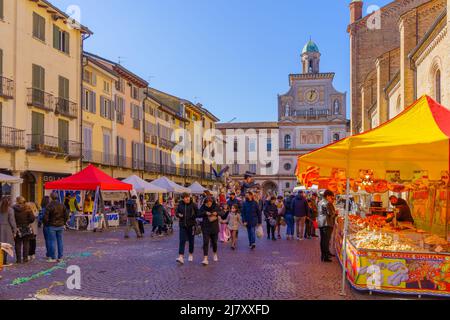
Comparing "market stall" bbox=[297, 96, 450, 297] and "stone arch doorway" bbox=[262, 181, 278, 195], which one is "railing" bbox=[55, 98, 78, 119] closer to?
"market stall" bbox=[297, 96, 450, 297]

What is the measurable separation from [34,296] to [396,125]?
6.63m

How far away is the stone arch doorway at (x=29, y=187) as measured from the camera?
81.2 ft

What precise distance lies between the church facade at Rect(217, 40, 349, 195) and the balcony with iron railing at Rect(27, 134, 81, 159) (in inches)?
2003

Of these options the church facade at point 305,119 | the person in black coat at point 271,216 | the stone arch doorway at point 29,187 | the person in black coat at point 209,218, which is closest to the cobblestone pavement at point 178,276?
the person in black coat at point 209,218

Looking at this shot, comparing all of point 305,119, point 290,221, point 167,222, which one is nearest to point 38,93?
point 167,222

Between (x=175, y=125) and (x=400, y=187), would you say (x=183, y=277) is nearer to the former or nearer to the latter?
(x=400, y=187)

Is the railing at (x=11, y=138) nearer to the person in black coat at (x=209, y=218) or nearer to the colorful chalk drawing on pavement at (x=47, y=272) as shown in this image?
the colorful chalk drawing on pavement at (x=47, y=272)

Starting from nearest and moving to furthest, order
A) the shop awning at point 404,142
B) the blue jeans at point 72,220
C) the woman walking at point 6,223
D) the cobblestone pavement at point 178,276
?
the shop awning at point 404,142, the cobblestone pavement at point 178,276, the woman walking at point 6,223, the blue jeans at point 72,220

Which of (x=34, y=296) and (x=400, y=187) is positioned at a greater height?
(x=400, y=187)

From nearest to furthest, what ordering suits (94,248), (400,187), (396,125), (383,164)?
(396,125)
(383,164)
(94,248)
(400,187)

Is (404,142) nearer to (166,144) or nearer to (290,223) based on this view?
(290,223)

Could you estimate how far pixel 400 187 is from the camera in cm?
1484

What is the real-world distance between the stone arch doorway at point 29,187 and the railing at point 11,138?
186cm

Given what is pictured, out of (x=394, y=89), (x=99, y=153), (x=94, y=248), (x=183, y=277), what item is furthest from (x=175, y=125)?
(x=183, y=277)
